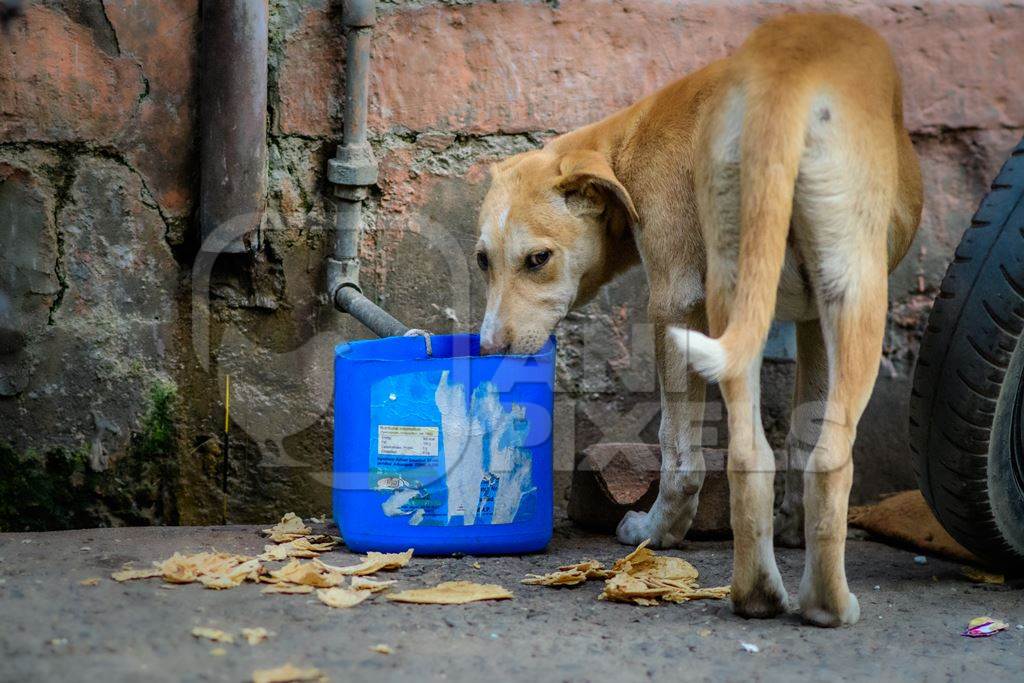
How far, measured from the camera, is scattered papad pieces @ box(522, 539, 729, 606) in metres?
2.98

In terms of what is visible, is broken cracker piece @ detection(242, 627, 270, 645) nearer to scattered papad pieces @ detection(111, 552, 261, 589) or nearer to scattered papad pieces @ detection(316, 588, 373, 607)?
scattered papad pieces @ detection(316, 588, 373, 607)

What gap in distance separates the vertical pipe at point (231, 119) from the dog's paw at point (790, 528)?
6.68 feet

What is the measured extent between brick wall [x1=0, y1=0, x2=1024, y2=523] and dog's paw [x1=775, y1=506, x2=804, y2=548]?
0.56 m

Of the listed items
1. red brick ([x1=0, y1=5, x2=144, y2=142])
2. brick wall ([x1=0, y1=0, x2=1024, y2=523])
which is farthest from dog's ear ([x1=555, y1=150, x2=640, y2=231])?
red brick ([x1=0, y1=5, x2=144, y2=142])

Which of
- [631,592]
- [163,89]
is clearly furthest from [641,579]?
[163,89]

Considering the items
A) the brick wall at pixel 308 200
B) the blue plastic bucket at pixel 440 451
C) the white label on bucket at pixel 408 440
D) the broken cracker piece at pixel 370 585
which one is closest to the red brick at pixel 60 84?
the brick wall at pixel 308 200

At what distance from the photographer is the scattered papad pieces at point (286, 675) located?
2166 mm

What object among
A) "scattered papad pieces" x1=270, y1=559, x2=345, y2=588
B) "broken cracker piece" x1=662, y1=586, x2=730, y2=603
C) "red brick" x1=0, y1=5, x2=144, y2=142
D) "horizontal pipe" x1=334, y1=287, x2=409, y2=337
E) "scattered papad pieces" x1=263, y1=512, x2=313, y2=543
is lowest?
"broken cracker piece" x1=662, y1=586, x2=730, y2=603

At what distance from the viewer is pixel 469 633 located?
2.64m

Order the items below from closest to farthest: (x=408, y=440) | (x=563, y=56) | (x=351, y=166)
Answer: (x=408, y=440), (x=351, y=166), (x=563, y=56)

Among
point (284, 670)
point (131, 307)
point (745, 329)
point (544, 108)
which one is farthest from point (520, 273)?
point (284, 670)

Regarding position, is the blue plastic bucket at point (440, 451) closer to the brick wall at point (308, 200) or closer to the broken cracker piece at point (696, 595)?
the broken cracker piece at point (696, 595)

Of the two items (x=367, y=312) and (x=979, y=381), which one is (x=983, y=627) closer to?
(x=979, y=381)

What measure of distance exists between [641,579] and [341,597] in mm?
835
